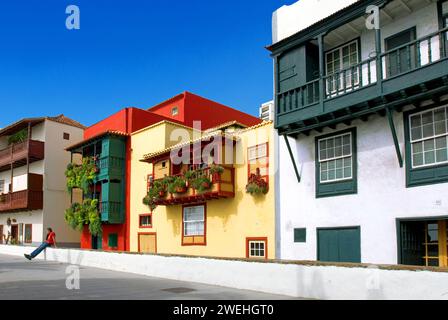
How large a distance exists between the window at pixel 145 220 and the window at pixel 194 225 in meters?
3.27

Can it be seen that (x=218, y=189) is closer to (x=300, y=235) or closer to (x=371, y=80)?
(x=300, y=235)

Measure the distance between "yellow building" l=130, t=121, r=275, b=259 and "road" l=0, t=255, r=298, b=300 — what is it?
188 inches

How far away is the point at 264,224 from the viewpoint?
61.7 ft

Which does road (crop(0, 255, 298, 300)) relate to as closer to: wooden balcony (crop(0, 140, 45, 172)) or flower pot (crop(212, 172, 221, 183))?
flower pot (crop(212, 172, 221, 183))

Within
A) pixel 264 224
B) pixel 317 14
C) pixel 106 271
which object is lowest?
pixel 106 271

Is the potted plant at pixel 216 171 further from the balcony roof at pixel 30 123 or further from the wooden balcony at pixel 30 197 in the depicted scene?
the balcony roof at pixel 30 123

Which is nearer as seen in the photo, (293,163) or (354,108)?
(354,108)

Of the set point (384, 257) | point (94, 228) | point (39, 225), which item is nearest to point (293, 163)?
point (384, 257)

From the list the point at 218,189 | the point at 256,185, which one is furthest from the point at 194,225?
the point at 256,185

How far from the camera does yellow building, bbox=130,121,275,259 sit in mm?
19094

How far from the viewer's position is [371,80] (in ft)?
49.0

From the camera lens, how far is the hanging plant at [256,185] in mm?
18688

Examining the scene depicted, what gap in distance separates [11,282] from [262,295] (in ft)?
26.2

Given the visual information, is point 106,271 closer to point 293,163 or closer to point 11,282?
point 11,282
